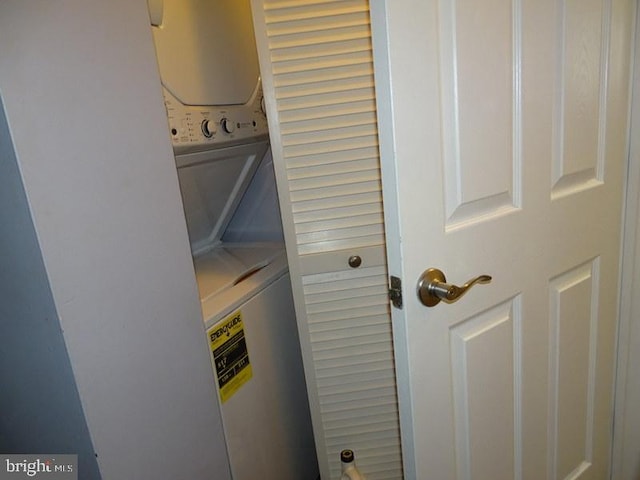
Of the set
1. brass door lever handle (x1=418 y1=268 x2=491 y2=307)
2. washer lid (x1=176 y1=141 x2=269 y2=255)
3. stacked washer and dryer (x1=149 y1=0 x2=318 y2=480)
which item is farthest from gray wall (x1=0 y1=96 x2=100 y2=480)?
brass door lever handle (x1=418 y1=268 x2=491 y2=307)

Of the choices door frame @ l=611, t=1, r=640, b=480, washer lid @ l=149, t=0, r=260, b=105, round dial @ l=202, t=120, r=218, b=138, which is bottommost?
door frame @ l=611, t=1, r=640, b=480

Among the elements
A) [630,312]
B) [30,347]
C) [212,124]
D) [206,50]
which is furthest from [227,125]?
[630,312]

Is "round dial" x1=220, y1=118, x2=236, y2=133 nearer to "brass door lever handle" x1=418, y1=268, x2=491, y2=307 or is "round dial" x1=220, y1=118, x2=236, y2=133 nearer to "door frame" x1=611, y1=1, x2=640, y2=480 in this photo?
"brass door lever handle" x1=418, y1=268, x2=491, y2=307

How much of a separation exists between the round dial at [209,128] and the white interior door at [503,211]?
704 millimetres

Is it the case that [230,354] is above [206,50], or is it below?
below

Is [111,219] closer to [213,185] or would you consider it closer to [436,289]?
[436,289]

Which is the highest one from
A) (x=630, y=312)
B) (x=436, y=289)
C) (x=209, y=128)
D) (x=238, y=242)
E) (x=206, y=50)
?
(x=206, y=50)

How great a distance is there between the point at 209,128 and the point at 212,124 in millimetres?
26

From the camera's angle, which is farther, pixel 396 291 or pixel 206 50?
pixel 206 50

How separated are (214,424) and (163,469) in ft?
0.61

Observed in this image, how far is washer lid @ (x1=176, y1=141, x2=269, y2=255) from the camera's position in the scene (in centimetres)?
135

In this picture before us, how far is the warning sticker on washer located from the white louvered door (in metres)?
0.20

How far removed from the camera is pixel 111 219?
32.1 inches

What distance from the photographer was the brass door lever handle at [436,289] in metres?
0.78
